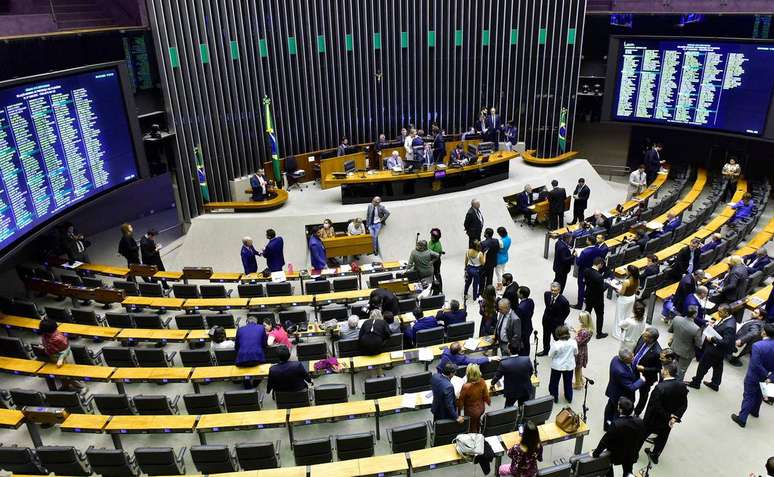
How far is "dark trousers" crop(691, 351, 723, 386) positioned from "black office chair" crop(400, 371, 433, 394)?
382 centimetres

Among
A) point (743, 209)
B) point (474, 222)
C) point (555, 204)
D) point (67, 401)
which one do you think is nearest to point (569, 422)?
point (474, 222)

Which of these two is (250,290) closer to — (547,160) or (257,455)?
(257,455)

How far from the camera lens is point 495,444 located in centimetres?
598

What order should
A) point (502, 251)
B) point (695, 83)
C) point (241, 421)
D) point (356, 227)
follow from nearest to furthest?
1. point (241, 421)
2. point (502, 251)
3. point (356, 227)
4. point (695, 83)

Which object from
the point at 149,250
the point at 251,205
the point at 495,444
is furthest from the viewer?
the point at 251,205

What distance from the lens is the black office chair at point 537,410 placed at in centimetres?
644

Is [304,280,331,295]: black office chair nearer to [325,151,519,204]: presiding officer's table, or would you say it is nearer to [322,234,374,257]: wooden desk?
[322,234,374,257]: wooden desk

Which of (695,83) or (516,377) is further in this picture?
(695,83)

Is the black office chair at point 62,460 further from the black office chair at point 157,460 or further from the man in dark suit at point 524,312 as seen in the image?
the man in dark suit at point 524,312

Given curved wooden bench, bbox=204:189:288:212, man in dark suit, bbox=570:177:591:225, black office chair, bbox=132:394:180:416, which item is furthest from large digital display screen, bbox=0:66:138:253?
man in dark suit, bbox=570:177:591:225

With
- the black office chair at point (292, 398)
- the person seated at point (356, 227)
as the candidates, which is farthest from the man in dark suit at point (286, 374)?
the person seated at point (356, 227)

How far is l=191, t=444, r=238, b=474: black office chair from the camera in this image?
6027 millimetres

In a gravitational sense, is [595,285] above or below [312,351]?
above

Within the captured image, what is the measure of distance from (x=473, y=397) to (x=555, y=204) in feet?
27.2
